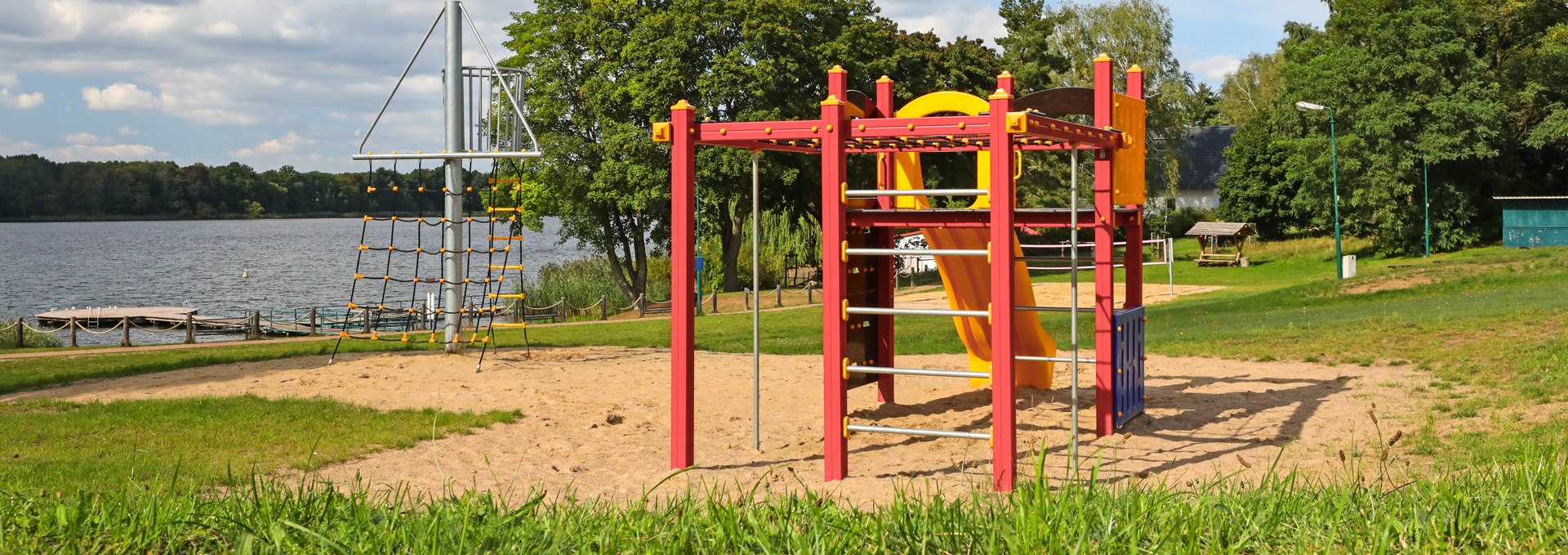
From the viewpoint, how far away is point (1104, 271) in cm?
Answer: 917

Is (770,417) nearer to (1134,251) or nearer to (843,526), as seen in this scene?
(1134,251)

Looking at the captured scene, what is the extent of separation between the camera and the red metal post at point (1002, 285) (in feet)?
22.9

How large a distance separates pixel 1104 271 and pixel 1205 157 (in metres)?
62.5

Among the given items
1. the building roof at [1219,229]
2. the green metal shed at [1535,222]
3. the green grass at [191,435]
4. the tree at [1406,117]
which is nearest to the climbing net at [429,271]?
the green grass at [191,435]

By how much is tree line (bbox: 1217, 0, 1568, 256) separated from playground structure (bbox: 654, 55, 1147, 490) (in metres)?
31.1

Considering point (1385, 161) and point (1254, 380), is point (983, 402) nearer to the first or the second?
point (1254, 380)

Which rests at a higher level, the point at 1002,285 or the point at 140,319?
the point at 1002,285

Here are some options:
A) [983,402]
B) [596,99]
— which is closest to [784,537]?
[983,402]

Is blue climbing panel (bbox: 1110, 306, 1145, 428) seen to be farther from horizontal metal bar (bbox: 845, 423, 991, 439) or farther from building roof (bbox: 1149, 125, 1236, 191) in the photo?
building roof (bbox: 1149, 125, 1236, 191)

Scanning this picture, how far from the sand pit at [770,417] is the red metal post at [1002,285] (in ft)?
0.83

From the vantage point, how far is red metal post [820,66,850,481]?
7.50 metres

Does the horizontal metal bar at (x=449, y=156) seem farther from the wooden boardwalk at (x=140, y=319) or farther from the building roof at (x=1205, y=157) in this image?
the building roof at (x=1205, y=157)

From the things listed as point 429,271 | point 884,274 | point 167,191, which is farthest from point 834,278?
point 167,191

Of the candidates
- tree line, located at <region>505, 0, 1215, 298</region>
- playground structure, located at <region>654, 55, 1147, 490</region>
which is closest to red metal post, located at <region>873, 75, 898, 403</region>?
playground structure, located at <region>654, 55, 1147, 490</region>
